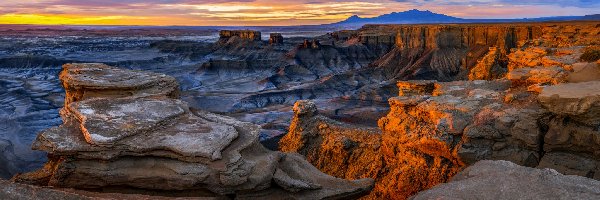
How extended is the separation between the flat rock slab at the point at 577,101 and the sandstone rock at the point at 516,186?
10.2 feet

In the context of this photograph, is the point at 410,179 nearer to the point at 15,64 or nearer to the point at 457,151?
the point at 457,151

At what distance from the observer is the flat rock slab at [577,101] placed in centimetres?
930

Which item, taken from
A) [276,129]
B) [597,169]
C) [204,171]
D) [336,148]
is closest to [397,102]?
[336,148]

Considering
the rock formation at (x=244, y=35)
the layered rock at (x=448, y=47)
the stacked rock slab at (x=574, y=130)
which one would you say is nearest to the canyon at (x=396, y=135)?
the stacked rock slab at (x=574, y=130)

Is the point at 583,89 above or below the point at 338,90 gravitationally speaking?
above

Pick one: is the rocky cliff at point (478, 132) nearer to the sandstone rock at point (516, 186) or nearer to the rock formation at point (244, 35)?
the sandstone rock at point (516, 186)

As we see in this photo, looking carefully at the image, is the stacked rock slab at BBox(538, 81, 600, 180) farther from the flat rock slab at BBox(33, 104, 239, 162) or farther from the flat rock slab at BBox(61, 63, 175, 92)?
the flat rock slab at BBox(61, 63, 175, 92)

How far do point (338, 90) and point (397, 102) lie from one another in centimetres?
4571

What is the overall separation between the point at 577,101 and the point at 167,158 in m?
8.19

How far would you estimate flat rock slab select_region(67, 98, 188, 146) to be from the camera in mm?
8062

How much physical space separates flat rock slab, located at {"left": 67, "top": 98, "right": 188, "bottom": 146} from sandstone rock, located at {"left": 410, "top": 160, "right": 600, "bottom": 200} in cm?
516

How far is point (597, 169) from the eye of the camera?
31.1 ft

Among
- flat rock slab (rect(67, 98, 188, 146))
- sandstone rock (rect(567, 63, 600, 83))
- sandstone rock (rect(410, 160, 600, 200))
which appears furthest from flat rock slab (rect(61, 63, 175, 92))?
sandstone rock (rect(567, 63, 600, 83))

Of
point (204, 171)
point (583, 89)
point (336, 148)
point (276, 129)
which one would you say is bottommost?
point (276, 129)
